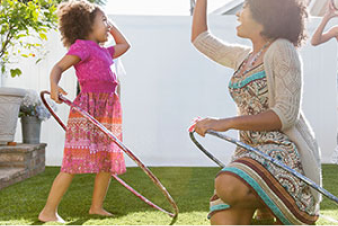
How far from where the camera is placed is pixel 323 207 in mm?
3389

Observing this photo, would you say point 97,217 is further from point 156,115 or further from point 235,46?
point 156,115

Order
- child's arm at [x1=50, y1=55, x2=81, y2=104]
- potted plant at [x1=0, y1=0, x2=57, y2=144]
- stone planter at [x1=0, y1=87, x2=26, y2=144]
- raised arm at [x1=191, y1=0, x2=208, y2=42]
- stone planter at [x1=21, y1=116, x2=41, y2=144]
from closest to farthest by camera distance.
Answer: raised arm at [x1=191, y1=0, x2=208, y2=42]
child's arm at [x1=50, y1=55, x2=81, y2=104]
potted plant at [x1=0, y1=0, x2=57, y2=144]
stone planter at [x1=0, y1=87, x2=26, y2=144]
stone planter at [x1=21, y1=116, x2=41, y2=144]

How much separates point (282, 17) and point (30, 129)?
15.1 ft

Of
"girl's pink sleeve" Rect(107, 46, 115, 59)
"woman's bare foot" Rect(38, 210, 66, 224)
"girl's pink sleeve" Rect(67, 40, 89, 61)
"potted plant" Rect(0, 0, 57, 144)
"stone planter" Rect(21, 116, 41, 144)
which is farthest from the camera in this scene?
"stone planter" Rect(21, 116, 41, 144)

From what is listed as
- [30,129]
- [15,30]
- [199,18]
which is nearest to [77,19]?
[199,18]

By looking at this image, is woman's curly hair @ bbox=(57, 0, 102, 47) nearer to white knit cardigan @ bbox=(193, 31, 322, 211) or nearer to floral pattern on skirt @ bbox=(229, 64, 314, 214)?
floral pattern on skirt @ bbox=(229, 64, 314, 214)

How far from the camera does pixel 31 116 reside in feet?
19.7

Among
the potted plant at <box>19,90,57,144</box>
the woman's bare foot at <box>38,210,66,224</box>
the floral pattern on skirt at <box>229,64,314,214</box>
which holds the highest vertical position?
the floral pattern on skirt at <box>229,64,314,214</box>

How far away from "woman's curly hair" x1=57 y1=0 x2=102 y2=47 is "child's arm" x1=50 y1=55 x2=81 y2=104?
0.24 metres

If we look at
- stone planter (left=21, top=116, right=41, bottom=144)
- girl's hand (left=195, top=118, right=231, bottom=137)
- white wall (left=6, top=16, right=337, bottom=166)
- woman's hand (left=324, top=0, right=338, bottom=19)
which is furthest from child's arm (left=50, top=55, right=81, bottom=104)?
white wall (left=6, top=16, right=337, bottom=166)

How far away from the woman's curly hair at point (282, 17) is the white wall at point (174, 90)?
4879 mm

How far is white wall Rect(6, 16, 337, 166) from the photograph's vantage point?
22.3 feet

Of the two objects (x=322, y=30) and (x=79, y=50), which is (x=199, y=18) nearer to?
(x=79, y=50)

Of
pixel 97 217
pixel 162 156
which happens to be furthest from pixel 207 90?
pixel 97 217
